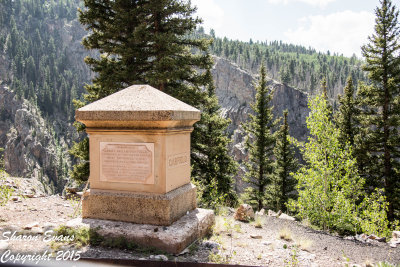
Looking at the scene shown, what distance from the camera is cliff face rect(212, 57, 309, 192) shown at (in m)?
113

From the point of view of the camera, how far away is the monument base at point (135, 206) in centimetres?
527

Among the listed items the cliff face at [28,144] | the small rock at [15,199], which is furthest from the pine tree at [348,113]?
the cliff face at [28,144]

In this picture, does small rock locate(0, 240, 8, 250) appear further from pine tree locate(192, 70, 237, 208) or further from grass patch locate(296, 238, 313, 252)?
pine tree locate(192, 70, 237, 208)

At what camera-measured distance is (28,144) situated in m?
107

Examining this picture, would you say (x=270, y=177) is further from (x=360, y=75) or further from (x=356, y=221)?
(x=360, y=75)

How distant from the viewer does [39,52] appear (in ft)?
511

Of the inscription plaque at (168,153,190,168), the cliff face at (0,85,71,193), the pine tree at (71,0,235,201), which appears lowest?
the cliff face at (0,85,71,193)

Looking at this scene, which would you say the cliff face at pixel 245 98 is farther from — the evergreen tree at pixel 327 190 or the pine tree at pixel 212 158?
the evergreen tree at pixel 327 190

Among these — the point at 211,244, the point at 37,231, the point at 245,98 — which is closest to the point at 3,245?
the point at 37,231

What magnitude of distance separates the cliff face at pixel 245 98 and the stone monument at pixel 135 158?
97.9 meters

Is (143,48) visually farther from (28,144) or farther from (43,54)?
(43,54)

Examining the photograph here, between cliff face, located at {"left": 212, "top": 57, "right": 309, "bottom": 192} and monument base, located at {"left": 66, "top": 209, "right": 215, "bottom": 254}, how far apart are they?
98070 millimetres

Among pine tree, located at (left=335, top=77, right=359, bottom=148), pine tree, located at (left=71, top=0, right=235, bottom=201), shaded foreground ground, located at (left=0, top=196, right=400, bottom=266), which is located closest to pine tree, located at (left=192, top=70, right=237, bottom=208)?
pine tree, located at (left=71, top=0, right=235, bottom=201)

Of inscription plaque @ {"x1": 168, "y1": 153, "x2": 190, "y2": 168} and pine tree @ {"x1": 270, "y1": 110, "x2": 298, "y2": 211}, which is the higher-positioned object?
inscription plaque @ {"x1": 168, "y1": 153, "x2": 190, "y2": 168}
